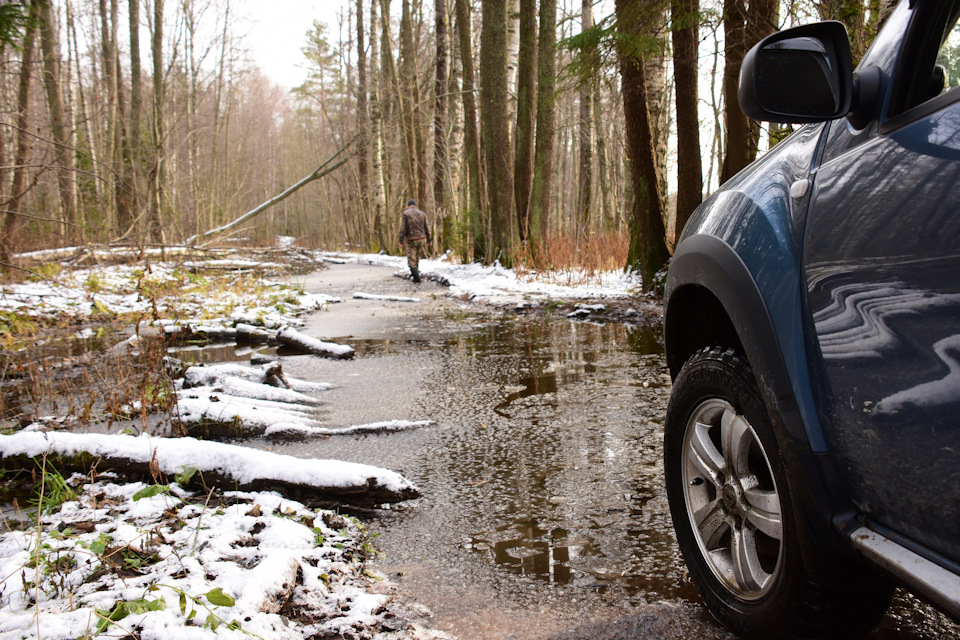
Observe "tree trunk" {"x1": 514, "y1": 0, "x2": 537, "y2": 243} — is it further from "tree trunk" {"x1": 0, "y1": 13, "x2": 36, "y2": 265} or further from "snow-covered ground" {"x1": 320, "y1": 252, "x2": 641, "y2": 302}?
"tree trunk" {"x1": 0, "y1": 13, "x2": 36, "y2": 265}

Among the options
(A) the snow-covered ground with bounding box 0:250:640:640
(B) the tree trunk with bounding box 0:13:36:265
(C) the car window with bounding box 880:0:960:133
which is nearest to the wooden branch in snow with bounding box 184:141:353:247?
(B) the tree trunk with bounding box 0:13:36:265

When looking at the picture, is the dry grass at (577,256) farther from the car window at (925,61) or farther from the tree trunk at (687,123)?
the car window at (925,61)

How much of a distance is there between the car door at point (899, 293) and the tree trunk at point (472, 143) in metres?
16.7

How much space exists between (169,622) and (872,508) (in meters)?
1.88

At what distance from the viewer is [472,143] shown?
19094 mm

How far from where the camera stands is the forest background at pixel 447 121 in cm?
845

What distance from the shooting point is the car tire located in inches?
65.2

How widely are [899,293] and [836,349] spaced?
22 centimetres

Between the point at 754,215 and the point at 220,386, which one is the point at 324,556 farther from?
the point at 220,386

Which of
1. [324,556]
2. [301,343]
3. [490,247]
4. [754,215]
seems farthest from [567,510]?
[490,247]

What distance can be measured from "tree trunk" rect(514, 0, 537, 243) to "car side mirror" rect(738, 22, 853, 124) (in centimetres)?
1412

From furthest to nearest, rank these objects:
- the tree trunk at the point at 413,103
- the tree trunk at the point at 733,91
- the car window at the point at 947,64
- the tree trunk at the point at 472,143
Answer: the tree trunk at the point at 413,103 → the tree trunk at the point at 472,143 → the tree trunk at the point at 733,91 → the car window at the point at 947,64

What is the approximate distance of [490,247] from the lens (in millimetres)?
17391

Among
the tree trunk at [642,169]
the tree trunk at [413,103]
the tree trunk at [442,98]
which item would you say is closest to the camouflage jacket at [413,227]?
the tree trunk at [442,98]
